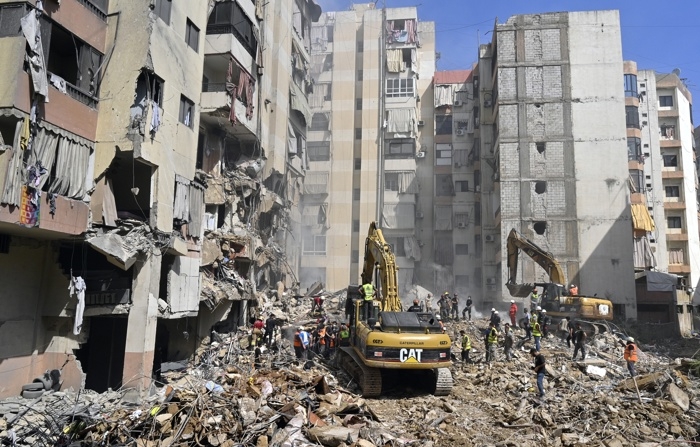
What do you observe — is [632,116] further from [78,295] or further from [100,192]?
[78,295]

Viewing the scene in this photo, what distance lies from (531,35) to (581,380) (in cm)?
2837

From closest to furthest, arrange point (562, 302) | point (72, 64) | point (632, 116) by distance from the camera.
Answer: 1. point (72, 64)
2. point (562, 302)
3. point (632, 116)

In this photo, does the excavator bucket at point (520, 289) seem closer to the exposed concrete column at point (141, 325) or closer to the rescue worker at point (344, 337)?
the rescue worker at point (344, 337)

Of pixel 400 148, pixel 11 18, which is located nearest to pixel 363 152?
pixel 400 148

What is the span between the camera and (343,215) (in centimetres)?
4216

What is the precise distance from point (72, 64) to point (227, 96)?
8332 mm

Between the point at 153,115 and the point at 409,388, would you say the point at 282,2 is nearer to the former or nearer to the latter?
the point at 153,115

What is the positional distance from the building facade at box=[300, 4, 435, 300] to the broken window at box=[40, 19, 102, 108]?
87.5 ft

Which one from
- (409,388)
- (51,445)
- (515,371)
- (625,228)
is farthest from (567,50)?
(51,445)

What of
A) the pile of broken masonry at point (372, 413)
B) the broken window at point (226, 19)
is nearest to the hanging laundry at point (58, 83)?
the pile of broken masonry at point (372, 413)

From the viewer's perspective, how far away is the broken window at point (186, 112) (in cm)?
1848

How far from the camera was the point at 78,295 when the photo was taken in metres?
14.8

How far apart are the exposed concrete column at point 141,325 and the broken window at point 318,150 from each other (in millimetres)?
28178

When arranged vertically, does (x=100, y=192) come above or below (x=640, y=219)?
below
